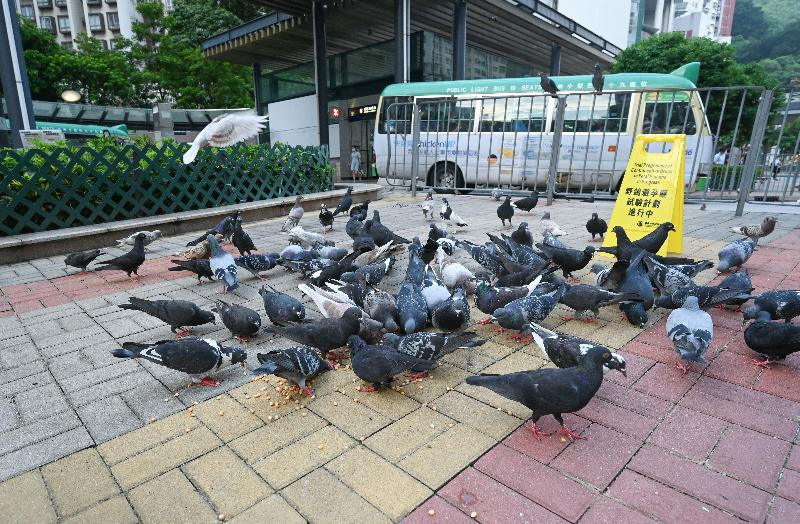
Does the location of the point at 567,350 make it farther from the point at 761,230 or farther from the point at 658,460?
the point at 761,230

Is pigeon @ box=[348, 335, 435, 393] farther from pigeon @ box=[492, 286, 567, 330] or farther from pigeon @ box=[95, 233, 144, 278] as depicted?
pigeon @ box=[95, 233, 144, 278]

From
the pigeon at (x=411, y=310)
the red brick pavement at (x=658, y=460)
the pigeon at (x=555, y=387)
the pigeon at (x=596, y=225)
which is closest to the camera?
the red brick pavement at (x=658, y=460)

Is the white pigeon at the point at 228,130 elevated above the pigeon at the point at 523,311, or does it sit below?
above

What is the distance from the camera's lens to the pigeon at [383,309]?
12.0 feet

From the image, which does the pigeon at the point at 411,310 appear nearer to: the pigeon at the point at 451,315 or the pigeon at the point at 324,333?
the pigeon at the point at 451,315

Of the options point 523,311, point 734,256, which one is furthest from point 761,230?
point 523,311

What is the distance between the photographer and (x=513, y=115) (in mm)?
12234

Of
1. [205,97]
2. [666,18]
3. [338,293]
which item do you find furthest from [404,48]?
[666,18]

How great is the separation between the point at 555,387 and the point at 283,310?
7.55 ft

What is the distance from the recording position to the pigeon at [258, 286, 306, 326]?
376 cm

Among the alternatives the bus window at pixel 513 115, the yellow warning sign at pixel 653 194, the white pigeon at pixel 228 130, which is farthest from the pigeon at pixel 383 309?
the bus window at pixel 513 115

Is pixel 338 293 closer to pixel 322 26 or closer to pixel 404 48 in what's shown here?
pixel 404 48

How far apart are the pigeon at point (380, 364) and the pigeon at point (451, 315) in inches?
28.9

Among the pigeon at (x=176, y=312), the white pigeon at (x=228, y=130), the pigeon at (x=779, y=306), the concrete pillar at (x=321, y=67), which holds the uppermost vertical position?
the concrete pillar at (x=321, y=67)
